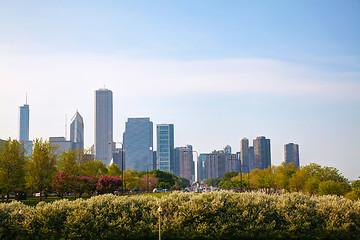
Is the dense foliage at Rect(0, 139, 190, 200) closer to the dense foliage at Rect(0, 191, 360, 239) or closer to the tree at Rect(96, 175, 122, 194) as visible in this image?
the tree at Rect(96, 175, 122, 194)

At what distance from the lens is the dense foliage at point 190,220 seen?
1043 inches

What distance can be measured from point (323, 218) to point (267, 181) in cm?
6905

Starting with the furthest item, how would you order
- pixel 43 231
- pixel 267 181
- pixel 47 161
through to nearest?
1. pixel 267 181
2. pixel 47 161
3. pixel 43 231

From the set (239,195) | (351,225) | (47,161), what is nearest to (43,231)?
(239,195)

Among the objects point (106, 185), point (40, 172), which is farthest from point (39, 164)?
point (106, 185)

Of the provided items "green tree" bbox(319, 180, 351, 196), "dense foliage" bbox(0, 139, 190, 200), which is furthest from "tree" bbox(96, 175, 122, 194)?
"green tree" bbox(319, 180, 351, 196)

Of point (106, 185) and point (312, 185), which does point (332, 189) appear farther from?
point (106, 185)

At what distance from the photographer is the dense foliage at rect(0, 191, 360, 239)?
26.5 m

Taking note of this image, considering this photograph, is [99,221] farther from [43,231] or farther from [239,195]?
[239,195]

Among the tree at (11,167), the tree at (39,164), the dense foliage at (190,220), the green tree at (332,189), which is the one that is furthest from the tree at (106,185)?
the dense foliage at (190,220)

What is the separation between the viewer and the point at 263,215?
27141mm

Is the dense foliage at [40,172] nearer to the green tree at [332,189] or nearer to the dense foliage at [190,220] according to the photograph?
the dense foliage at [190,220]

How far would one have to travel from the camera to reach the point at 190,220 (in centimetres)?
2719

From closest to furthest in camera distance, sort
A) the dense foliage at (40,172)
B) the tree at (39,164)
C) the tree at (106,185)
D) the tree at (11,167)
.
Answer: the tree at (11,167) < the dense foliage at (40,172) < the tree at (39,164) < the tree at (106,185)
